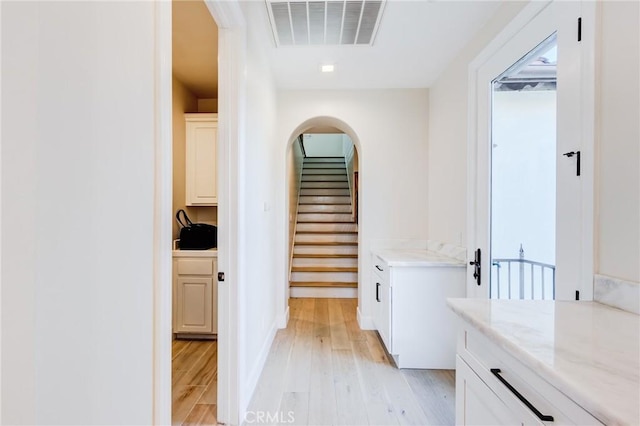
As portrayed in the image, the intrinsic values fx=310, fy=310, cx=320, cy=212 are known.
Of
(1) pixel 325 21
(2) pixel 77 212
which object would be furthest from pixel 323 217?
(2) pixel 77 212

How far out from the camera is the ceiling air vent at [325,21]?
83.7 inches

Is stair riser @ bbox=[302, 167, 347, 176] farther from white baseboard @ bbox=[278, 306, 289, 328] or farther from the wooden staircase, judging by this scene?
white baseboard @ bbox=[278, 306, 289, 328]

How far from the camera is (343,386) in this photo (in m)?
2.32

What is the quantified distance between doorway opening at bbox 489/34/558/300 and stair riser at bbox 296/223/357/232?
3.93 metres

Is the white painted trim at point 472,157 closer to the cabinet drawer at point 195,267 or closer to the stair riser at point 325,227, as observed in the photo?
the cabinet drawer at point 195,267

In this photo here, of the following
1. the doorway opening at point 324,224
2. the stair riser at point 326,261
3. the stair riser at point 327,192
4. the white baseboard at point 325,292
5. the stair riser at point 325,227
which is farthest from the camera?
the stair riser at point 327,192

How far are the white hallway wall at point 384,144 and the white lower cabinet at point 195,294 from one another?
3.59ft

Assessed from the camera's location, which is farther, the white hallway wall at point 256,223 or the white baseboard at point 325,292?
the white baseboard at point 325,292

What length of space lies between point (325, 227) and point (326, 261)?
1055mm

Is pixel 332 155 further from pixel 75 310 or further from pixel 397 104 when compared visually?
pixel 75 310

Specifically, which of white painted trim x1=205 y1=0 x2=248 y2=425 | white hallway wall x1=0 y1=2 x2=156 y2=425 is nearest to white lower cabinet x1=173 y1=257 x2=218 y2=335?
white painted trim x1=205 y1=0 x2=248 y2=425

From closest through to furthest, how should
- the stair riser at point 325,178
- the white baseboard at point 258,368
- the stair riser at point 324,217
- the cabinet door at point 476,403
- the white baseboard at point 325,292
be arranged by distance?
the cabinet door at point 476,403 < the white baseboard at point 258,368 < the white baseboard at point 325,292 < the stair riser at point 324,217 < the stair riser at point 325,178

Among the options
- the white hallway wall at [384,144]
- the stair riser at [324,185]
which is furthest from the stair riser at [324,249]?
the stair riser at [324,185]

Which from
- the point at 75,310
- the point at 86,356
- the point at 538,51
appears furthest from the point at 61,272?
the point at 538,51
